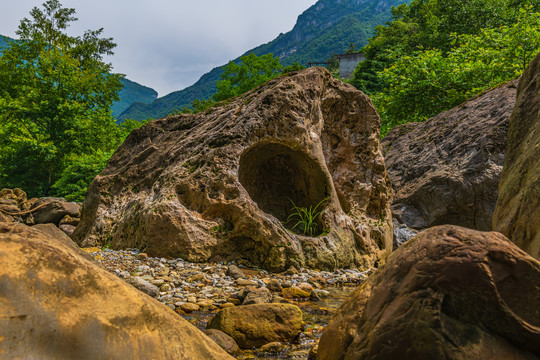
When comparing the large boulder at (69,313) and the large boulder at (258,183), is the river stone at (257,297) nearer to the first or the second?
the large boulder at (258,183)

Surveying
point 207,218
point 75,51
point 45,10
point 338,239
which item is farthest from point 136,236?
point 45,10

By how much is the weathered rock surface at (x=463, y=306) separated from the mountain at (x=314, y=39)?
229ft

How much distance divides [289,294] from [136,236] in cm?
302

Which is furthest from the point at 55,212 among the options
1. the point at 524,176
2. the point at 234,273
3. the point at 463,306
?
the point at 463,306

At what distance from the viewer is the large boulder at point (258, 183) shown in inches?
255

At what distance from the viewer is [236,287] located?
5.24 metres

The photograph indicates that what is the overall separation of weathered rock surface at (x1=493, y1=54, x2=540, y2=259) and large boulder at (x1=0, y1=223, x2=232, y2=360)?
3361 mm

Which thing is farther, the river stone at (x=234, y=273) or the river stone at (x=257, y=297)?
the river stone at (x=234, y=273)

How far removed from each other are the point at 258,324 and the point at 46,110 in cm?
2099

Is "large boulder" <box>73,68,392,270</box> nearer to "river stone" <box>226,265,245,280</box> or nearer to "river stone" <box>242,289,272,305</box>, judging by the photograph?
"river stone" <box>226,265,245,280</box>

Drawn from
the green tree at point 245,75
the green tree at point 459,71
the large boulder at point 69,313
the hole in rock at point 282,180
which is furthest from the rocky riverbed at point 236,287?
the green tree at point 245,75

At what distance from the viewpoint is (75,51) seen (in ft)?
92.4

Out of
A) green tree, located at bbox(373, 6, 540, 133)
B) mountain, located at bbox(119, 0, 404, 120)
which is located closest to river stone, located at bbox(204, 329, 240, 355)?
green tree, located at bbox(373, 6, 540, 133)

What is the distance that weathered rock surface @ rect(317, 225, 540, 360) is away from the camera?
6.73 ft
